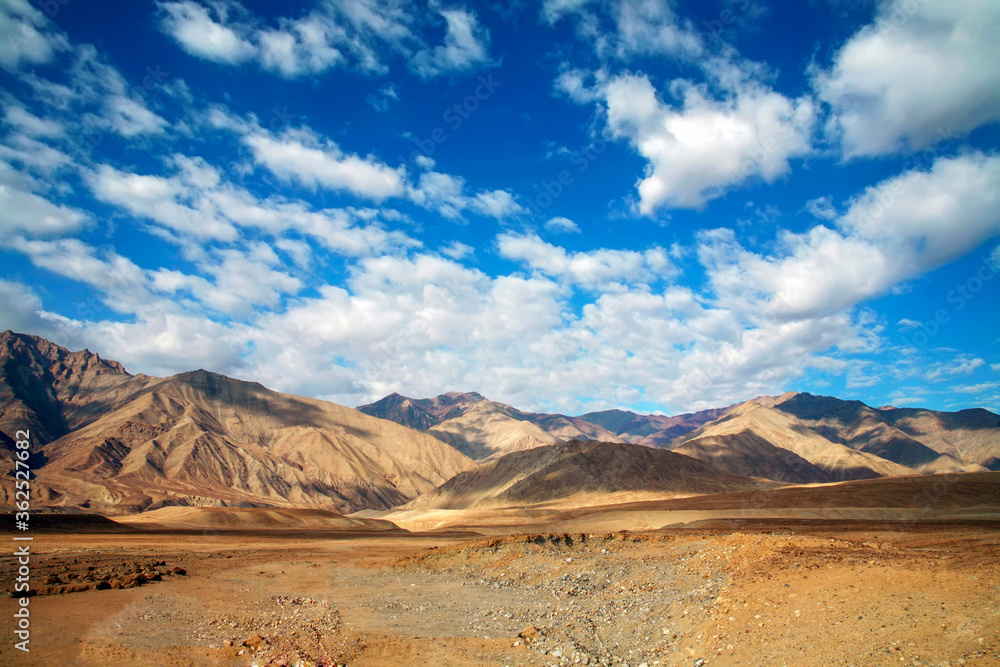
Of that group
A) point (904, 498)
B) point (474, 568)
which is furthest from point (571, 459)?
point (474, 568)

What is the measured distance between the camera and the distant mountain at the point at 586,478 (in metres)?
103

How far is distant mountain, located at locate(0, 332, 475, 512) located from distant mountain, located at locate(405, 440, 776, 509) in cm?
4259

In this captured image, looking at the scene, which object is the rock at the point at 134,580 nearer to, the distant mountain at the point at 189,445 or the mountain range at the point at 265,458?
the mountain range at the point at 265,458

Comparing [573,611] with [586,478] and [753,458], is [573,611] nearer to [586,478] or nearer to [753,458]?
[586,478]

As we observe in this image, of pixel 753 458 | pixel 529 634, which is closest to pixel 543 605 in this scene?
pixel 529 634

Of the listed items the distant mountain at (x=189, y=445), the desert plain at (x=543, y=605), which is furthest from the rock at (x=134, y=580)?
the distant mountain at (x=189, y=445)

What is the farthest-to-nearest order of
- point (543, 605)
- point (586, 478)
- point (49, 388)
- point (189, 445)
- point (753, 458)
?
point (49, 388) < point (753, 458) < point (189, 445) < point (586, 478) < point (543, 605)

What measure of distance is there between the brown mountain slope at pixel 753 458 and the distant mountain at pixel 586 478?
57675 mm

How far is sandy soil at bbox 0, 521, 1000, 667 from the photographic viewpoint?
10312mm

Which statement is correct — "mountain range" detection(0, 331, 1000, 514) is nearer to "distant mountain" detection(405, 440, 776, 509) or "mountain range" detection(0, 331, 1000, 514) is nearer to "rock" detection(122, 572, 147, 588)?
"distant mountain" detection(405, 440, 776, 509)

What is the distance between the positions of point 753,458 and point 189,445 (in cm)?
17900

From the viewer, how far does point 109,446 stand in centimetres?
13575

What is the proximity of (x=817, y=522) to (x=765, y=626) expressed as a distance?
125 ft

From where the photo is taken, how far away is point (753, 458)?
18075 centimetres
